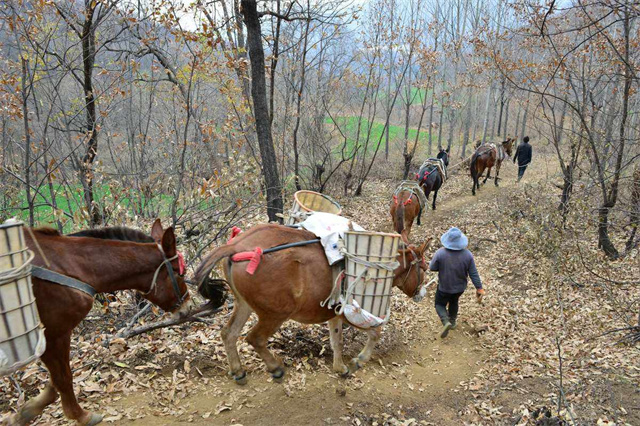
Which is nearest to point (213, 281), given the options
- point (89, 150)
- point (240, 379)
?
point (240, 379)

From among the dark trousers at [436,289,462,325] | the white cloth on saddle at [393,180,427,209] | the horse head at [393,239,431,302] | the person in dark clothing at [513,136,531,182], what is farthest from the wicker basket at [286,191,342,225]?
the person in dark clothing at [513,136,531,182]

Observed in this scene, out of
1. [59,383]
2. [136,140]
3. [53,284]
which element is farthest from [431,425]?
[136,140]

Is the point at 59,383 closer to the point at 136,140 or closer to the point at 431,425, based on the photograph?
the point at 431,425

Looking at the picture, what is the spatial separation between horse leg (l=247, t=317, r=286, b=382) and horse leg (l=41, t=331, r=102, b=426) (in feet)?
5.52

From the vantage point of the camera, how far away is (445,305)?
6.52 metres

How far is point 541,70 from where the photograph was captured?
10.0 meters

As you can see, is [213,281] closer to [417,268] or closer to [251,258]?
[251,258]

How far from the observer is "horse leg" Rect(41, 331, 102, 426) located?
10.8 feet

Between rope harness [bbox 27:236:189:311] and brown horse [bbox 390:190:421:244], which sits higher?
rope harness [bbox 27:236:189:311]

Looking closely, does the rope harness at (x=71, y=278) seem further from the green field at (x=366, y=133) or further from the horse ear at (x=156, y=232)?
the green field at (x=366, y=133)

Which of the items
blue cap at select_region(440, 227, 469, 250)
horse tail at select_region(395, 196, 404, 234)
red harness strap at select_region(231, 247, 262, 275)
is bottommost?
horse tail at select_region(395, 196, 404, 234)

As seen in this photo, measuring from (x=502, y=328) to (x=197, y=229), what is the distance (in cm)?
554

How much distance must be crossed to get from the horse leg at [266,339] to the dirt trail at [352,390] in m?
0.26

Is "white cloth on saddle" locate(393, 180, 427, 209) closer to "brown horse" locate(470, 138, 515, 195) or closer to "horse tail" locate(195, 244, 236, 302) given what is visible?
"brown horse" locate(470, 138, 515, 195)
